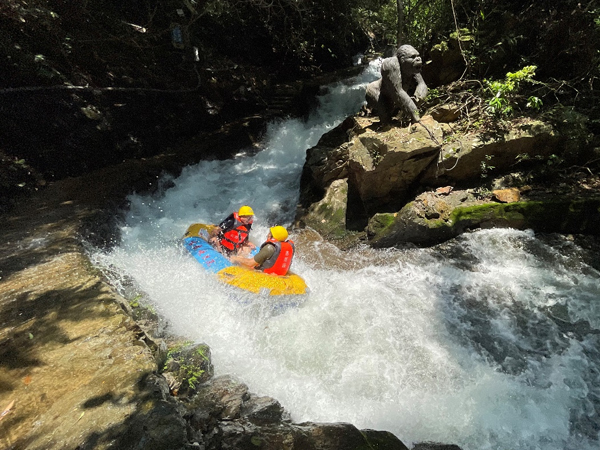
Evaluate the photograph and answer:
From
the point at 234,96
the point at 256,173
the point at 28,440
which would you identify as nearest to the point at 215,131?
the point at 234,96

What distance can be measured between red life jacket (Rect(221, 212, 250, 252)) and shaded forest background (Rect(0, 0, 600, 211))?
4057 millimetres

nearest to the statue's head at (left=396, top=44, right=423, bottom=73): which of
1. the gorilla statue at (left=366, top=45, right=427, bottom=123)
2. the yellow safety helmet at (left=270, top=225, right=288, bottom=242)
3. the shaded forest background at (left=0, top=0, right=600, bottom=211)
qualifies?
the gorilla statue at (left=366, top=45, right=427, bottom=123)

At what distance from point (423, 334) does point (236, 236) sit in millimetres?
3119

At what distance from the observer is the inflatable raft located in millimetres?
4219

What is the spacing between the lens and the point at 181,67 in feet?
30.9

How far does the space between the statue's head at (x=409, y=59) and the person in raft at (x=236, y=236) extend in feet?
11.7

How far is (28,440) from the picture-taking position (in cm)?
220

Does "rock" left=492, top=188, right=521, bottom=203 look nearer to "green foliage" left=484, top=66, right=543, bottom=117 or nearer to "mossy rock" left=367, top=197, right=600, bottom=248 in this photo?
"mossy rock" left=367, top=197, right=600, bottom=248

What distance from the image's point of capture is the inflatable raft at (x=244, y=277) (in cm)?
422

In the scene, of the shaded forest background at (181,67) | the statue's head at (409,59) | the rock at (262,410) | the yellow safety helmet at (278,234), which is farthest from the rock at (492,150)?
the rock at (262,410)

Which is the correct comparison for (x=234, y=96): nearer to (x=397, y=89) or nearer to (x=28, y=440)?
(x=397, y=89)

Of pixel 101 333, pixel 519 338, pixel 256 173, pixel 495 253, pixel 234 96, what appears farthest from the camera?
pixel 234 96

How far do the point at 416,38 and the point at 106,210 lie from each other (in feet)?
24.1

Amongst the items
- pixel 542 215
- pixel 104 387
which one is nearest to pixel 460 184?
pixel 542 215
